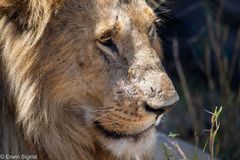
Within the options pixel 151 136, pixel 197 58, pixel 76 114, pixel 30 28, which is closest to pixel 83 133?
pixel 76 114

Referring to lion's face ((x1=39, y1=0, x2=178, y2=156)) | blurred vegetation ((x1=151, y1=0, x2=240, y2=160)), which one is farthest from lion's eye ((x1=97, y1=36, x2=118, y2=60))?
blurred vegetation ((x1=151, y1=0, x2=240, y2=160))

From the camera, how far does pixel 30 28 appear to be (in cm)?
273

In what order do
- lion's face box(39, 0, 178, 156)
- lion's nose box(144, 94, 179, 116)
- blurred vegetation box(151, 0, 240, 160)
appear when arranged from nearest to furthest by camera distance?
lion's nose box(144, 94, 179, 116) → lion's face box(39, 0, 178, 156) → blurred vegetation box(151, 0, 240, 160)

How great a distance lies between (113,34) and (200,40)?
2.68 m

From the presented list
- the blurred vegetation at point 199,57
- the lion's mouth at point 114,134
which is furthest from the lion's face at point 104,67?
the blurred vegetation at point 199,57

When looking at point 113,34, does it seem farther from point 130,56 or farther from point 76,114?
point 76,114

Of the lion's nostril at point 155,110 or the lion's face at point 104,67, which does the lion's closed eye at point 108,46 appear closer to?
the lion's face at point 104,67

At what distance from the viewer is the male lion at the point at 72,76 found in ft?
8.93

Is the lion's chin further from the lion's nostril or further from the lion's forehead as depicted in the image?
the lion's forehead

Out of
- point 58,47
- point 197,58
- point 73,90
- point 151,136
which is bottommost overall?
point 197,58

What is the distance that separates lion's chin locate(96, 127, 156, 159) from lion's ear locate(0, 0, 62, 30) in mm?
532

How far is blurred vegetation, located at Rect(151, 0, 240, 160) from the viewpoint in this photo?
190 inches

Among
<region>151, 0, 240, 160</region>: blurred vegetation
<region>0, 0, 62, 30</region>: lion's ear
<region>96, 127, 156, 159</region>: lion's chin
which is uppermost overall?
<region>0, 0, 62, 30</region>: lion's ear

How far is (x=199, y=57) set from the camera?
5434 mm
